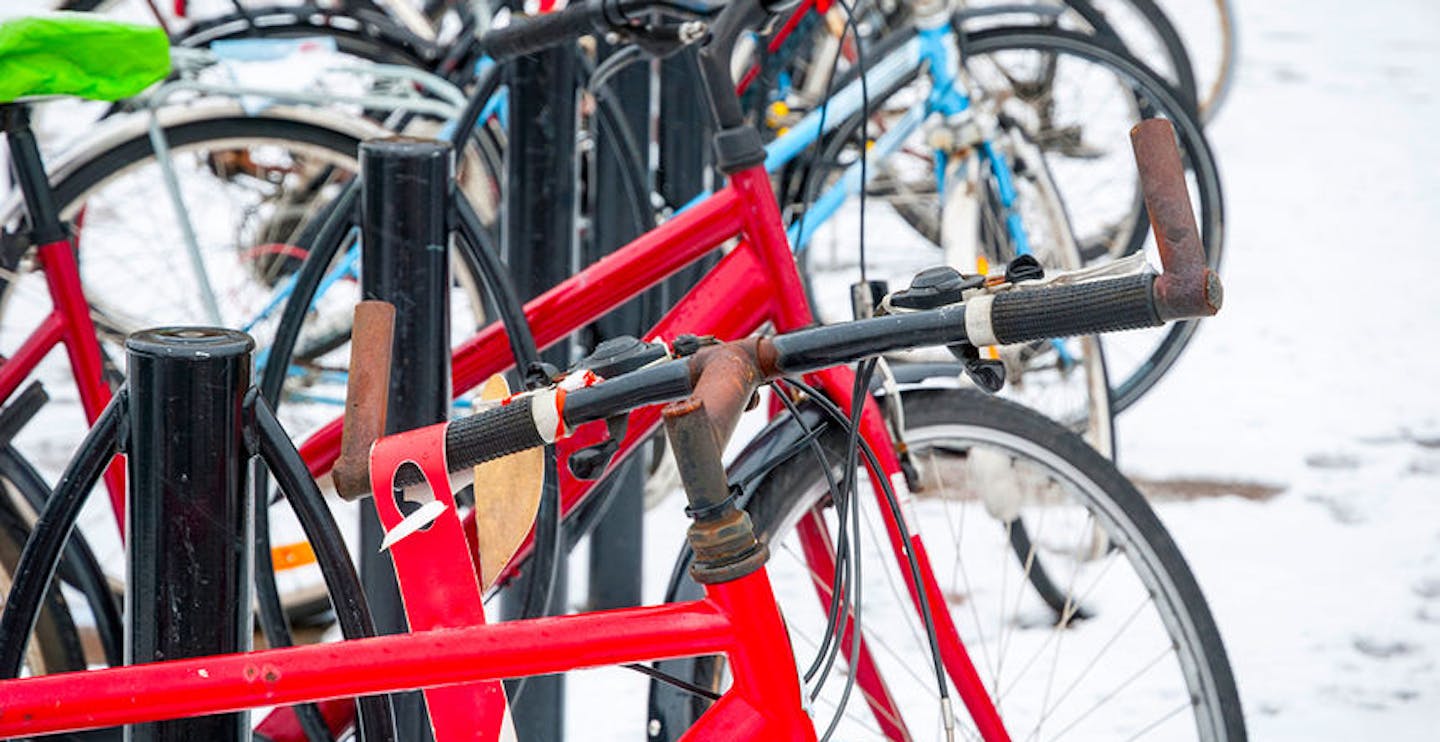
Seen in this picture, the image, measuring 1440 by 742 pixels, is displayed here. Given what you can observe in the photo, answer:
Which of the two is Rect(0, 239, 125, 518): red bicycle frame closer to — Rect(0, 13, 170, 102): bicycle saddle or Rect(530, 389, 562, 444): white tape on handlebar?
Rect(0, 13, 170, 102): bicycle saddle

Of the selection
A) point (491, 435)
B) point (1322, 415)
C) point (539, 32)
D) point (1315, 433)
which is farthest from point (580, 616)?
point (1322, 415)

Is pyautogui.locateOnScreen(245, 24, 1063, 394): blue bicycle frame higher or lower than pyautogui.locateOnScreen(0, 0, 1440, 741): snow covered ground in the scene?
higher

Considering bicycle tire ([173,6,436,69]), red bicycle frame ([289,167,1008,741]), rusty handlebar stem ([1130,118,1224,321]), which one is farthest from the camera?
bicycle tire ([173,6,436,69])

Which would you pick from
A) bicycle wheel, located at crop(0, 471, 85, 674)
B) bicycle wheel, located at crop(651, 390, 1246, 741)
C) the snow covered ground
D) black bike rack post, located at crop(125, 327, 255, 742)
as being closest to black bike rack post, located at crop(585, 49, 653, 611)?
the snow covered ground

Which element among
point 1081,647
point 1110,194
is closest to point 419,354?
point 1081,647

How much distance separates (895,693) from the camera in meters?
2.66

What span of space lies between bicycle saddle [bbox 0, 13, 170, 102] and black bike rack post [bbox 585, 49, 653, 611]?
89 cm

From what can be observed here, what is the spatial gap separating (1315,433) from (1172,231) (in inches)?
122

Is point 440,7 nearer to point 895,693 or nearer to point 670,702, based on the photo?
point 895,693

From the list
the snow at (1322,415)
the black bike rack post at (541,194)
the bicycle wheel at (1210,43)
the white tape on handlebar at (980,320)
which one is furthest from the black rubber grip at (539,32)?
the bicycle wheel at (1210,43)

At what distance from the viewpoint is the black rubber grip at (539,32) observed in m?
1.89

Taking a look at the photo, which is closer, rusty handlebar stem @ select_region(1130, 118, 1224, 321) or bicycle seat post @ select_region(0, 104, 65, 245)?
rusty handlebar stem @ select_region(1130, 118, 1224, 321)

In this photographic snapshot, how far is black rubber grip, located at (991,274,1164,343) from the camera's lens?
109 cm

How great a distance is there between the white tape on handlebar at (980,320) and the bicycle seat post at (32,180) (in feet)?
4.08
